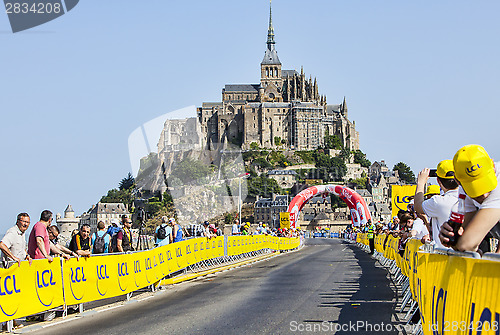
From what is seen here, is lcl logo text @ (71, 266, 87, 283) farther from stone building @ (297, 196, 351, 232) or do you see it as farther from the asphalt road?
stone building @ (297, 196, 351, 232)

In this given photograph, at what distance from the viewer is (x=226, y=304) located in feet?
39.6

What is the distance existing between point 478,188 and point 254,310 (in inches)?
263

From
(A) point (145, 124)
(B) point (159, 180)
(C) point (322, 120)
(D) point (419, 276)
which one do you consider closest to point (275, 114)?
(C) point (322, 120)

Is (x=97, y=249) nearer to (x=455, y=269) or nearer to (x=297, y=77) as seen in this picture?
(x=455, y=269)

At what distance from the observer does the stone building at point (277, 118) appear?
182 m

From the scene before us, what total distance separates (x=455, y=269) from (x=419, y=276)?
313 centimetres

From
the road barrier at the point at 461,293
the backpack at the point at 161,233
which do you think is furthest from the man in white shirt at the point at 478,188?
the backpack at the point at 161,233

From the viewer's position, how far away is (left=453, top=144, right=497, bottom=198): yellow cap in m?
4.79

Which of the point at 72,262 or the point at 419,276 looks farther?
the point at 72,262

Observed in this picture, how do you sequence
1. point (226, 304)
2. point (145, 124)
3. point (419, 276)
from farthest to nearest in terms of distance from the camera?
1. point (145, 124)
2. point (226, 304)
3. point (419, 276)

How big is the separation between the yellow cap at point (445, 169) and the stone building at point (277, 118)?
564ft

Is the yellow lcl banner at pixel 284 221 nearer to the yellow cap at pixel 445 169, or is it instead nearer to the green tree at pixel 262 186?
the yellow cap at pixel 445 169

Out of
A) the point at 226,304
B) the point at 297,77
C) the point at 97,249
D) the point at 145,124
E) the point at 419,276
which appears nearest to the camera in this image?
the point at 419,276

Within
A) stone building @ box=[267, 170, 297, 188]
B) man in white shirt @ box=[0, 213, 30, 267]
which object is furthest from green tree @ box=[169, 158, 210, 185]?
man in white shirt @ box=[0, 213, 30, 267]
